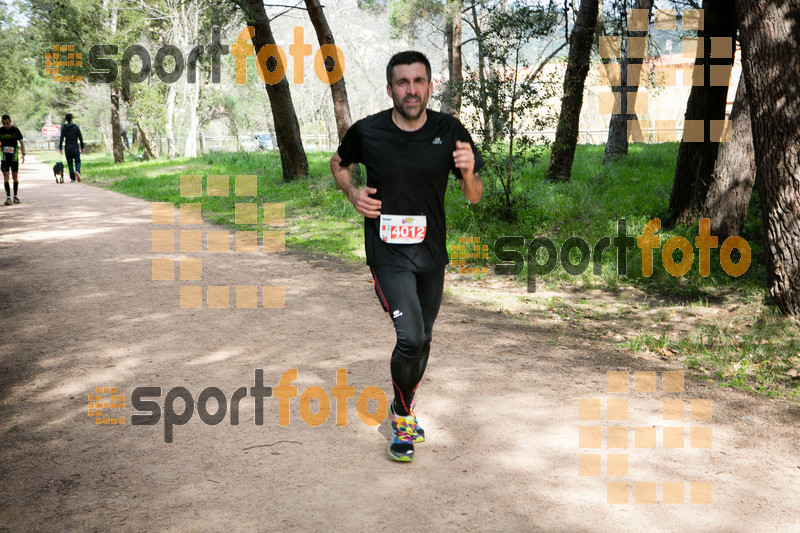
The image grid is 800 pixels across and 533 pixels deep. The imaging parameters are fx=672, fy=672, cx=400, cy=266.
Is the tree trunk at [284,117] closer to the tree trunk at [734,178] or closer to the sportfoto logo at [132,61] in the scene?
the sportfoto logo at [132,61]

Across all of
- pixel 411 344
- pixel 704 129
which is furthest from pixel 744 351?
pixel 704 129

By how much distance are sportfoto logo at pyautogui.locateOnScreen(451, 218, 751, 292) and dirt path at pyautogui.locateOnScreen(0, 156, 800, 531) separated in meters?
2.24

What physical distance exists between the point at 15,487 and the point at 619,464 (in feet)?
11.1

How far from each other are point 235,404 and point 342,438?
0.96m

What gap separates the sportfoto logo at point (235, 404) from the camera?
15.0 feet

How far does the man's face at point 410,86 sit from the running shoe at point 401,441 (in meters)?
1.83

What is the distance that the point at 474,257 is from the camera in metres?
10.2

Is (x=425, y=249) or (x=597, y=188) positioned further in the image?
(x=597, y=188)

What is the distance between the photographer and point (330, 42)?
51.1 feet

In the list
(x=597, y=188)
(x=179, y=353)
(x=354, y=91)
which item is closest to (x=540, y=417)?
(x=179, y=353)

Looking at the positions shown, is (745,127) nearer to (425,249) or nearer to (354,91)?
(425,249)

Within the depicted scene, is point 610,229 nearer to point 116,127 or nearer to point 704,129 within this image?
point 704,129

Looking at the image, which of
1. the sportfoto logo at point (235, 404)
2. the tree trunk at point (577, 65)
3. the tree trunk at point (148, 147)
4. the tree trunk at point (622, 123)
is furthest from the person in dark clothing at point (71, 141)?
the sportfoto logo at point (235, 404)

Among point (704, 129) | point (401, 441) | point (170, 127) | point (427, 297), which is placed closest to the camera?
point (401, 441)
